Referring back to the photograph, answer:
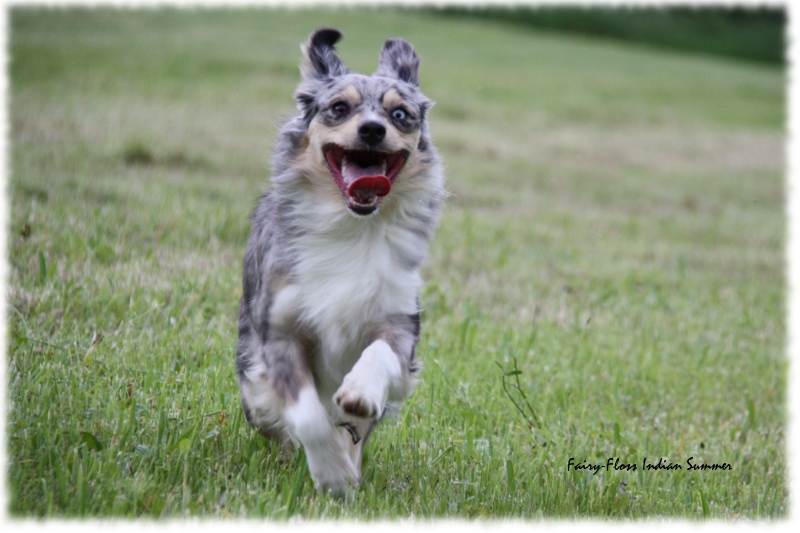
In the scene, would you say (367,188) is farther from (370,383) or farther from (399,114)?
(370,383)

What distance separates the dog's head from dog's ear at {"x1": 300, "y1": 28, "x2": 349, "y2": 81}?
0.05 metres

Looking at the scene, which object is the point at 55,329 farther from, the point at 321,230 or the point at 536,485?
the point at 536,485

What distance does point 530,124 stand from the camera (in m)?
21.0

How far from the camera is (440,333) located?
21.0 feet

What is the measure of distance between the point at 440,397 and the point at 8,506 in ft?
8.44

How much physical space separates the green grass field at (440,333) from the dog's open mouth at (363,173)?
1.27m

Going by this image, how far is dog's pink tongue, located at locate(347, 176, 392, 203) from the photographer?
4180mm

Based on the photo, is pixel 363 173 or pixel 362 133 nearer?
pixel 362 133

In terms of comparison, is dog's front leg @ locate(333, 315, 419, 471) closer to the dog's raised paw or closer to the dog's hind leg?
the dog's raised paw

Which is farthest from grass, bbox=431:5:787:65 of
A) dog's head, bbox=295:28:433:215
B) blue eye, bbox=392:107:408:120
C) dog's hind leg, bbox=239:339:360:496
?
dog's hind leg, bbox=239:339:360:496

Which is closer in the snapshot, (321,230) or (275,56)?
(321,230)

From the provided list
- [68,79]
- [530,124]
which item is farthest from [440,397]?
[530,124]

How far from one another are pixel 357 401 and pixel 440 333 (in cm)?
280

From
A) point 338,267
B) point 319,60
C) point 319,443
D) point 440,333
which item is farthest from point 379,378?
point 440,333
